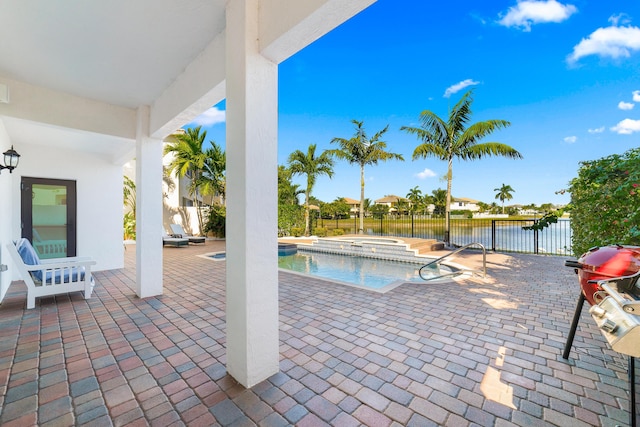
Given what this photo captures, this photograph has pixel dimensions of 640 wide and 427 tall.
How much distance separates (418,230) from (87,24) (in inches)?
501

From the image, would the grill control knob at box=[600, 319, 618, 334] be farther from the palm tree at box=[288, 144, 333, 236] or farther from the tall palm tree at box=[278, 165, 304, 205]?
the tall palm tree at box=[278, 165, 304, 205]

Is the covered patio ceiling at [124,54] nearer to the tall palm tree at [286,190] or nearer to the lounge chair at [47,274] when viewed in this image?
the lounge chair at [47,274]

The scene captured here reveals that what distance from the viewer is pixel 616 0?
20.2 feet

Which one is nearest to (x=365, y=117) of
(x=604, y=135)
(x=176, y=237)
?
(x=604, y=135)

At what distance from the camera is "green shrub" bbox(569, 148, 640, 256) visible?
9.20ft

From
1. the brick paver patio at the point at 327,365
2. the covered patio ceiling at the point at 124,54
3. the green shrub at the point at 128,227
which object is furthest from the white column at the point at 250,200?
the green shrub at the point at 128,227

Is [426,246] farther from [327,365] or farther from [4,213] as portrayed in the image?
[4,213]

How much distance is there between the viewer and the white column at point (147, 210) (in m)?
4.43

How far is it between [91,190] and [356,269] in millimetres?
7443

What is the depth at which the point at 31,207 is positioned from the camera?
19.3ft

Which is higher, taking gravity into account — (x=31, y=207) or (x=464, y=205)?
(x=464, y=205)

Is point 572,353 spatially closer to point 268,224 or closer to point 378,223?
point 268,224

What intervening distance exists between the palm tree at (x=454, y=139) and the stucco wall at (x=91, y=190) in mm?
10524

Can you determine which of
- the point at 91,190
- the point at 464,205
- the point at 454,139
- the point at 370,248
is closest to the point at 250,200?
the point at 91,190
